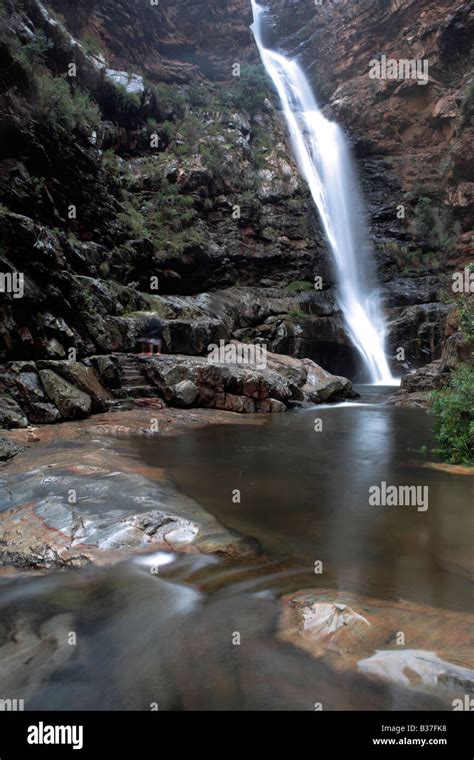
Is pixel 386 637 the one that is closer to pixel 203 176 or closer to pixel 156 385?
pixel 156 385

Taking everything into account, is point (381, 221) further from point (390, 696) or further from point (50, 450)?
point (390, 696)

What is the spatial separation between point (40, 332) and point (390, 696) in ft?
37.3

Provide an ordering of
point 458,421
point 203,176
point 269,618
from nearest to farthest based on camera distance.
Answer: point 269,618 → point 458,421 → point 203,176

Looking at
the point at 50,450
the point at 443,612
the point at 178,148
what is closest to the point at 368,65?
the point at 178,148

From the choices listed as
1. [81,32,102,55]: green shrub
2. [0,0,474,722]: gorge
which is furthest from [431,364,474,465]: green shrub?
[81,32,102,55]: green shrub

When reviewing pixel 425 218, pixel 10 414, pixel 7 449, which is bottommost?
pixel 7 449

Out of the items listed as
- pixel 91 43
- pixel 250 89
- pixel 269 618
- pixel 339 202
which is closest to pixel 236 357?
pixel 269 618

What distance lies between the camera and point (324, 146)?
31.9m

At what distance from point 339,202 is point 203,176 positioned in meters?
9.88

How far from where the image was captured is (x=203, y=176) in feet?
84.2

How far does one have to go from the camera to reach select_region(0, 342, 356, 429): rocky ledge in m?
10.1

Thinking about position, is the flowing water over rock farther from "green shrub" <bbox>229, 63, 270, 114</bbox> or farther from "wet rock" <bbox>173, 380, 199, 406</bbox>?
"green shrub" <bbox>229, 63, 270, 114</bbox>

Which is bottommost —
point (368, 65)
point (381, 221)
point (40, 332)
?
point (40, 332)

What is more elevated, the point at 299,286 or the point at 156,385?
the point at 299,286
